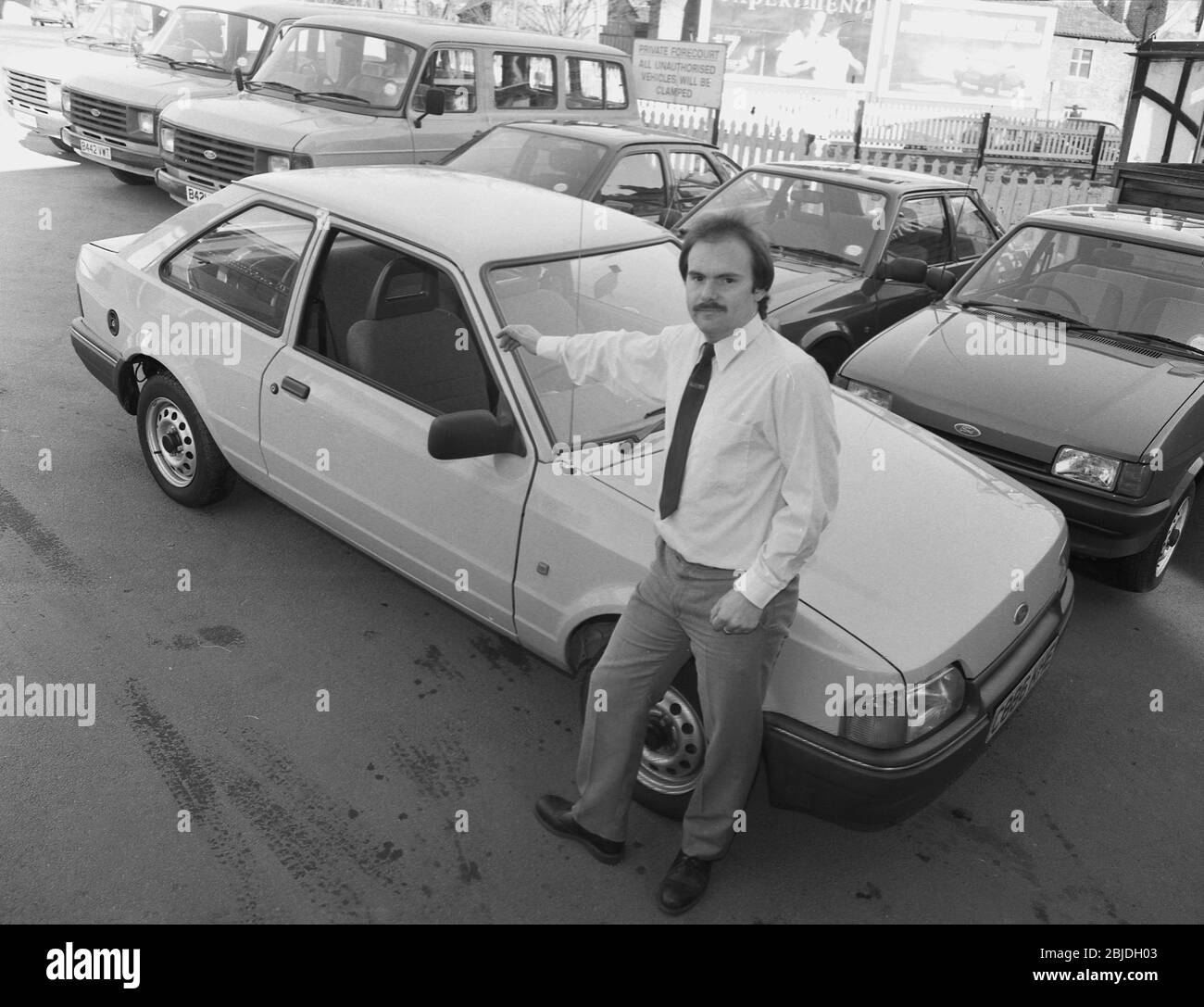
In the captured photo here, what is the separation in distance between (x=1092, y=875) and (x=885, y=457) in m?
1.51

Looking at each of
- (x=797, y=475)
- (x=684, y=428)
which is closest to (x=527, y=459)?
(x=684, y=428)

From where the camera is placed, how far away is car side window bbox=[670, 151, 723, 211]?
825 centimetres

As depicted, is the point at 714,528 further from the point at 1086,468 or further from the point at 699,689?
the point at 1086,468

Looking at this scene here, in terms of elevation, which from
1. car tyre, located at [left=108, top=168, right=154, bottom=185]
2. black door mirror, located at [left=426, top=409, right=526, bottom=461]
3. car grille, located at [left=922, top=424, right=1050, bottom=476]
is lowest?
car grille, located at [left=922, top=424, right=1050, bottom=476]

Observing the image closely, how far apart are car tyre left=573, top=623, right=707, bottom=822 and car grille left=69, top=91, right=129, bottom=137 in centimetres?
921

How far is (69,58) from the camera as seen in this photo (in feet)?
41.6

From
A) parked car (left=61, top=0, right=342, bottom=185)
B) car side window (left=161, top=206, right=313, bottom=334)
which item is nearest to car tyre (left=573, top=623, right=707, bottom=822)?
car side window (left=161, top=206, right=313, bottom=334)

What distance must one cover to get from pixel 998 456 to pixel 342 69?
710 cm

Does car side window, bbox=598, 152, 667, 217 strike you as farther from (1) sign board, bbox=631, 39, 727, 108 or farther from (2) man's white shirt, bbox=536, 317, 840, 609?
(2) man's white shirt, bbox=536, 317, 840, 609

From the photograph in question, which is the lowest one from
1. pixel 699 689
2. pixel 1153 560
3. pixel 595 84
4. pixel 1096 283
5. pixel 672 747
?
pixel 672 747

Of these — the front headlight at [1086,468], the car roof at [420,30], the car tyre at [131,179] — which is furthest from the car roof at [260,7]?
the front headlight at [1086,468]

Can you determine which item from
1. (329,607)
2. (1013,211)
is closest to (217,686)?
(329,607)

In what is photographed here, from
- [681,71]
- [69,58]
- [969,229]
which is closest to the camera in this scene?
[969,229]

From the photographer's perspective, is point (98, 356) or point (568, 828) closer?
point (568, 828)
